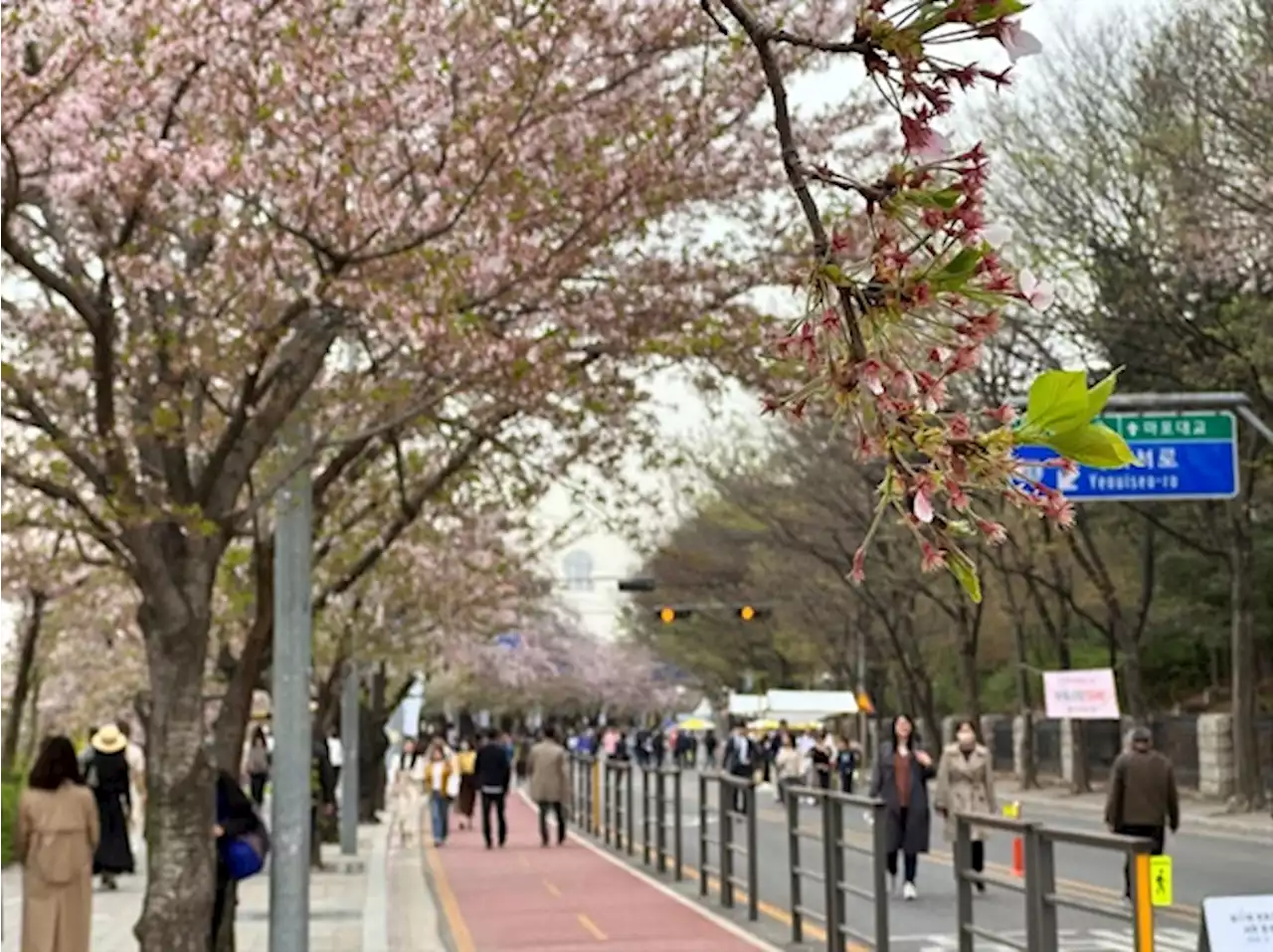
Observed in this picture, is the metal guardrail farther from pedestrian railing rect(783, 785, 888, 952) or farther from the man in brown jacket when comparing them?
the man in brown jacket

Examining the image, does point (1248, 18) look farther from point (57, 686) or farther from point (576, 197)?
point (57, 686)

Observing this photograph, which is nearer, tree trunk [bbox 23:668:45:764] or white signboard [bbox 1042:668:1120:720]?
white signboard [bbox 1042:668:1120:720]

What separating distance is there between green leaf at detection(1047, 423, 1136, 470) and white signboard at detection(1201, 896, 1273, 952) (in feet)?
14.1

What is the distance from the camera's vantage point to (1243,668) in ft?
116

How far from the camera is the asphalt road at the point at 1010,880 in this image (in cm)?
935

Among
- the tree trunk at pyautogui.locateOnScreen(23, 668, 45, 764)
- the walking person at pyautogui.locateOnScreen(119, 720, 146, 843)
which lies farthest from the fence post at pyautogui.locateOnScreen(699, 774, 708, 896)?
the tree trunk at pyautogui.locateOnScreen(23, 668, 45, 764)

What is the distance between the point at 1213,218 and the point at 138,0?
61.2 ft

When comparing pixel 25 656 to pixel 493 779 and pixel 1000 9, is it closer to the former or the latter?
pixel 493 779

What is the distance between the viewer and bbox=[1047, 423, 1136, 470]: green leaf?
8.57 feet

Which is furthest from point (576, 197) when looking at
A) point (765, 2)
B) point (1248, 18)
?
point (1248, 18)

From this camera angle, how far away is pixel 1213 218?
86.4 ft

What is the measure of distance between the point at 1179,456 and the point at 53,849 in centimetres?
1415

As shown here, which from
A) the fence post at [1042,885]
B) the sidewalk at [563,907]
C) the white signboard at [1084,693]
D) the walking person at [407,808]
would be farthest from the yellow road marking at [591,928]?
the white signboard at [1084,693]

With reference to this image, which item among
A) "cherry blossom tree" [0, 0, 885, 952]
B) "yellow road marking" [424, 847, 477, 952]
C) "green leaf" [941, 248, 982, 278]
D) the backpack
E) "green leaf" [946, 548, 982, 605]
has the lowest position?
"yellow road marking" [424, 847, 477, 952]
